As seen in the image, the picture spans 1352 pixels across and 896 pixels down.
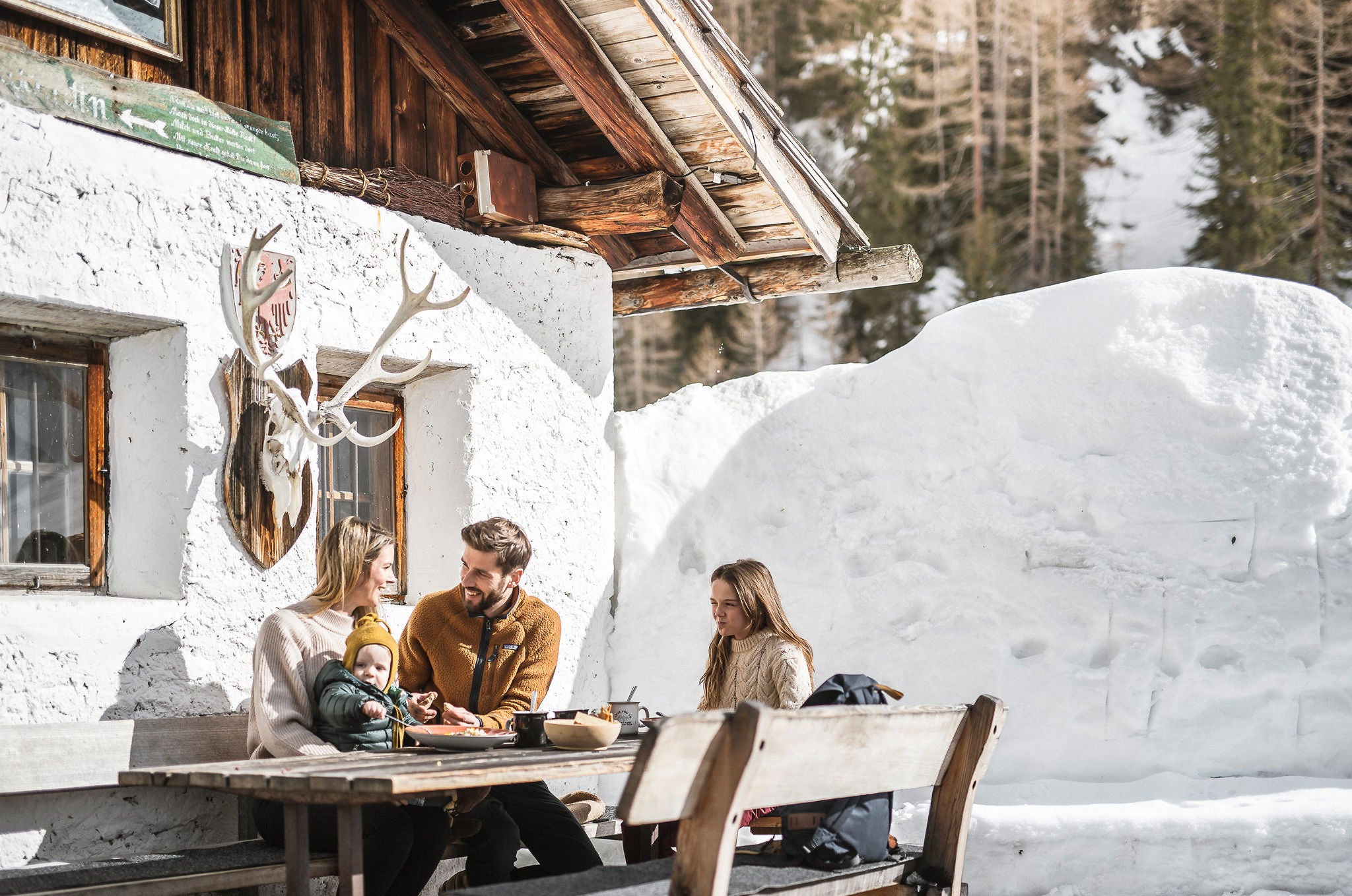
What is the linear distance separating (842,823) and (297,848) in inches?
50.7

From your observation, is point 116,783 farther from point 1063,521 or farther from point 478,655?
point 1063,521

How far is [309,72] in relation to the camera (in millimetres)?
4688

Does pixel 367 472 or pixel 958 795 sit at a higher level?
pixel 367 472

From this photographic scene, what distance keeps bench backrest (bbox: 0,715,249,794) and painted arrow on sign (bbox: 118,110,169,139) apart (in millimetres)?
A: 1832

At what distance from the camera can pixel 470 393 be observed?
5.11m

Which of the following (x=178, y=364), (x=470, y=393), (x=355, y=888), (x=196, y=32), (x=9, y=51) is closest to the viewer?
(x=355, y=888)

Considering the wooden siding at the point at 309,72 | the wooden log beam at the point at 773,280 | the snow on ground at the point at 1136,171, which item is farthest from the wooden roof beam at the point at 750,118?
the snow on ground at the point at 1136,171

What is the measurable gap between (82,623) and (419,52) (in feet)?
8.92

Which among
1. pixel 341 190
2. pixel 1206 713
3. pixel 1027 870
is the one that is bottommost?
pixel 1027 870

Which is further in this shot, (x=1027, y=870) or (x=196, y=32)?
(x=1027, y=870)

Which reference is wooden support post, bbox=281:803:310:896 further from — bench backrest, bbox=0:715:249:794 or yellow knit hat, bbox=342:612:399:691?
bench backrest, bbox=0:715:249:794

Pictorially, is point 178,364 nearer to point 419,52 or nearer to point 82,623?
point 82,623

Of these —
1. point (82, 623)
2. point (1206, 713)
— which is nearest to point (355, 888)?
point (82, 623)

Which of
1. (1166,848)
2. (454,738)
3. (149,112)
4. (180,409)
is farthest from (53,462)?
(1166,848)
